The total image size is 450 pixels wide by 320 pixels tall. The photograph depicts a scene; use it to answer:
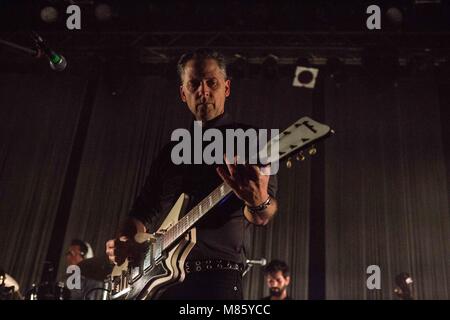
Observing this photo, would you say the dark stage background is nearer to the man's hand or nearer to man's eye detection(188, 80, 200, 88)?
man's eye detection(188, 80, 200, 88)

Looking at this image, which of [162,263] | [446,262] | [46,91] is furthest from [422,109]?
[162,263]

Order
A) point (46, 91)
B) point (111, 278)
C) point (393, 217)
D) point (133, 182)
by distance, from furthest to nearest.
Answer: point (46, 91)
point (133, 182)
point (393, 217)
point (111, 278)

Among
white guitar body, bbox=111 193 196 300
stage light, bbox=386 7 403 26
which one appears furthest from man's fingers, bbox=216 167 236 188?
stage light, bbox=386 7 403 26

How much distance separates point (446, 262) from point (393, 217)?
2.83 feet

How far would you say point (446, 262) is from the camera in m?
6.23

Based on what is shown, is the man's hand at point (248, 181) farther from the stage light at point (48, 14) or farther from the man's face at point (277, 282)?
the stage light at point (48, 14)

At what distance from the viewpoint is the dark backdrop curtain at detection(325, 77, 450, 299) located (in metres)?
6.26

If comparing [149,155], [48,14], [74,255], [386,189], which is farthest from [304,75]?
[74,255]

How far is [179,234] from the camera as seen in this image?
1.77 m

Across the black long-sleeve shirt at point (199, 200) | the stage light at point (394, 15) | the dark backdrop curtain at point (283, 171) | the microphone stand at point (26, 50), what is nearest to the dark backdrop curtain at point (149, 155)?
the dark backdrop curtain at point (283, 171)

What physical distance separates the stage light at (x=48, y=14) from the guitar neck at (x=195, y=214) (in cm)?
527

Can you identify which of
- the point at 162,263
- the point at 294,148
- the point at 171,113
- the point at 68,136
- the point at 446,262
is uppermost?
the point at 171,113

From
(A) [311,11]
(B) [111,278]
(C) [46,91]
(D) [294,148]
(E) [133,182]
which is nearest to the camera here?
(D) [294,148]

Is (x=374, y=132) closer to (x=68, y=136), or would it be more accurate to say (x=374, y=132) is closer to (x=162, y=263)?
(x=68, y=136)
